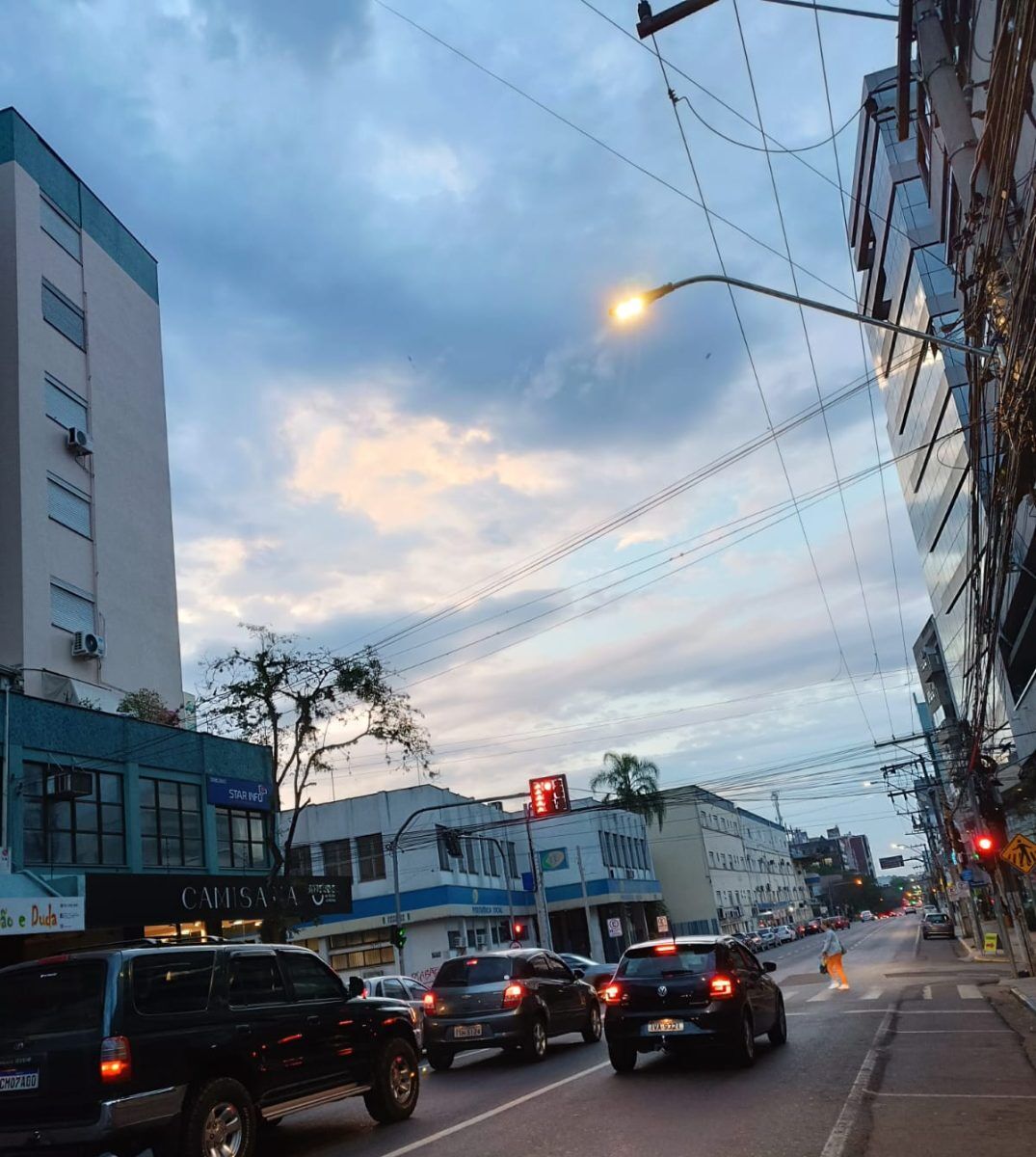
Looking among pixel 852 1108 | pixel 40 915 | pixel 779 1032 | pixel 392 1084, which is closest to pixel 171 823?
pixel 40 915

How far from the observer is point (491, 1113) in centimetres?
1015

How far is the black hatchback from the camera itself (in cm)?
1167

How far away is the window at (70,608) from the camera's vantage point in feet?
104

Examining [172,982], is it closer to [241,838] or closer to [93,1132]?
[93,1132]

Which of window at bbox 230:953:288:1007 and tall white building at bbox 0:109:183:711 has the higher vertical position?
tall white building at bbox 0:109:183:711

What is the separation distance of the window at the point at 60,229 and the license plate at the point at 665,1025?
34092 millimetres

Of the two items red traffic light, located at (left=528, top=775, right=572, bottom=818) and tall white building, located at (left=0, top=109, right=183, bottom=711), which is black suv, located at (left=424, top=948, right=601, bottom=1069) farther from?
tall white building, located at (left=0, top=109, right=183, bottom=711)

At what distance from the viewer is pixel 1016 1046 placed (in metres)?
12.0

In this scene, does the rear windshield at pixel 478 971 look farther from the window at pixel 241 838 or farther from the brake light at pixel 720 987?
the window at pixel 241 838

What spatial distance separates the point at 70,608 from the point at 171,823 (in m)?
8.82

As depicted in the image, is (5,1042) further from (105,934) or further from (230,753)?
(230,753)

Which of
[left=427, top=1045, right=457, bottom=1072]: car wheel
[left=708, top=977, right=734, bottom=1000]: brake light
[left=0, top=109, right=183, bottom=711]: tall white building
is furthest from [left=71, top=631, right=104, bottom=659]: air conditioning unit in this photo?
[left=708, top=977, right=734, bottom=1000]: brake light

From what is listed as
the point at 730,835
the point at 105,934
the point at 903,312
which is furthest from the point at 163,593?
the point at 730,835

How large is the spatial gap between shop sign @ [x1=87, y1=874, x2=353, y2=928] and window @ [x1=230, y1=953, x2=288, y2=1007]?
48.4 ft
